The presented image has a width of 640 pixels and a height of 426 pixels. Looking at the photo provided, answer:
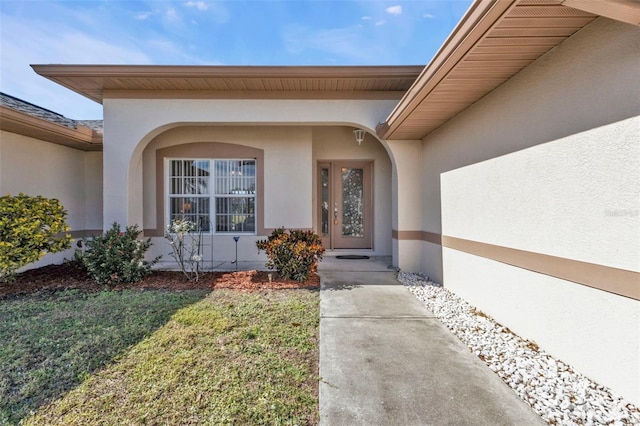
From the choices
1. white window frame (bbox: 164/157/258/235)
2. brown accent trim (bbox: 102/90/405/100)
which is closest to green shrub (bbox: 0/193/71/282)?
white window frame (bbox: 164/157/258/235)

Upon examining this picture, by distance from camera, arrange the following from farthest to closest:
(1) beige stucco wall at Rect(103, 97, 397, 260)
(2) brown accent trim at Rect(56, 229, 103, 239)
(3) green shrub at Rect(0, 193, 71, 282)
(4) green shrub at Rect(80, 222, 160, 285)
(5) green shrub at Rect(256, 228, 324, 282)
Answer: (2) brown accent trim at Rect(56, 229, 103, 239) < (1) beige stucco wall at Rect(103, 97, 397, 260) < (5) green shrub at Rect(256, 228, 324, 282) < (4) green shrub at Rect(80, 222, 160, 285) < (3) green shrub at Rect(0, 193, 71, 282)

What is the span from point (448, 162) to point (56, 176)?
883 cm

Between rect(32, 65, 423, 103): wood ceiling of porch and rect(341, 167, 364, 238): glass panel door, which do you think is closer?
rect(32, 65, 423, 103): wood ceiling of porch

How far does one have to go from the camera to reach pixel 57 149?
7.09 m

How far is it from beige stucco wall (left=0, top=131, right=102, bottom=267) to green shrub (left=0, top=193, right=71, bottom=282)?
1278mm

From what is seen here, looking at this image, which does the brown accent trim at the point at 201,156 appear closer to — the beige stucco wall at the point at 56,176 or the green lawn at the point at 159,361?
the beige stucco wall at the point at 56,176

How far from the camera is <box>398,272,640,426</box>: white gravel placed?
2160 mm

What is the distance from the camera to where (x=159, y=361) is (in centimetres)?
281

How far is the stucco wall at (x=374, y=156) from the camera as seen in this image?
27.3 feet

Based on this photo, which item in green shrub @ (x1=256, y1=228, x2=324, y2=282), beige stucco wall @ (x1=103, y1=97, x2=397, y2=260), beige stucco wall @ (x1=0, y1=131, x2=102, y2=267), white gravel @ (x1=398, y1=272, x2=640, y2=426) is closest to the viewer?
white gravel @ (x1=398, y1=272, x2=640, y2=426)

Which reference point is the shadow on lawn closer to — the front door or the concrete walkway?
the concrete walkway

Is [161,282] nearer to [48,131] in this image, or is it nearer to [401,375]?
[48,131]

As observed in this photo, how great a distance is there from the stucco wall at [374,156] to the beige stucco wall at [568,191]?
3.90 m

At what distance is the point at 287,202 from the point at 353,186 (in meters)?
2.26
